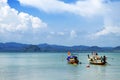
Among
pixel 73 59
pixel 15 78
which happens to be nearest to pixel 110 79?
pixel 15 78

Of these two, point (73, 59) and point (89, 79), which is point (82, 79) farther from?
point (73, 59)

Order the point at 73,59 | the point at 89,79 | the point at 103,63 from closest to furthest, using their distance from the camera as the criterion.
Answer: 1. the point at 89,79
2. the point at 103,63
3. the point at 73,59

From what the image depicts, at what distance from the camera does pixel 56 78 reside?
5091 centimetres

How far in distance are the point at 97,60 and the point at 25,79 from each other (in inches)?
1526

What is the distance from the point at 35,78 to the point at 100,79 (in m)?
9.88

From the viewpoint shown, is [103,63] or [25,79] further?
[103,63]

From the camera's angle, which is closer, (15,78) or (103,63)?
(15,78)

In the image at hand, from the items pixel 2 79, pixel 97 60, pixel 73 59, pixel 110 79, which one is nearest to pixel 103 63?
pixel 97 60

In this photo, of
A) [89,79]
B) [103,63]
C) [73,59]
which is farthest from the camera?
[73,59]

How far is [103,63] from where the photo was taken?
273ft

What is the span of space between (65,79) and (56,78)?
1652mm

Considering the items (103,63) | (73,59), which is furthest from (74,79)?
(73,59)

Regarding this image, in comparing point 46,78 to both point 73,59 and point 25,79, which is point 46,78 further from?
point 73,59

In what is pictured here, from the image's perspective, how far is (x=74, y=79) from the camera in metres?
50.0
